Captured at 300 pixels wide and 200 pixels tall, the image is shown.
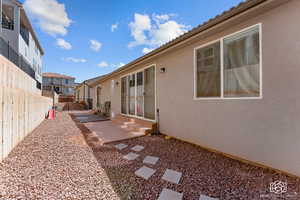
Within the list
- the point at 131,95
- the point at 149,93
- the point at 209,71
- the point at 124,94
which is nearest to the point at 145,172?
the point at 209,71

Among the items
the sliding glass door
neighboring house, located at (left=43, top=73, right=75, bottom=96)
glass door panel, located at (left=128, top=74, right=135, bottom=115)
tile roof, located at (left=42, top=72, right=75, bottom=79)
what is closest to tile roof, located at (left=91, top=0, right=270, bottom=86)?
the sliding glass door

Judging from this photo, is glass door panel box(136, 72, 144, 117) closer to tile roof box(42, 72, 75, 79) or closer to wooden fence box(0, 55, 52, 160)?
wooden fence box(0, 55, 52, 160)

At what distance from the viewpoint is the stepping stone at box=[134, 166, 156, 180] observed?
8.32 feet

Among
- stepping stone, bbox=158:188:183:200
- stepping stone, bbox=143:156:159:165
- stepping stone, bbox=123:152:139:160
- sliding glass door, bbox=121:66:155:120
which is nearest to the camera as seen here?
stepping stone, bbox=158:188:183:200

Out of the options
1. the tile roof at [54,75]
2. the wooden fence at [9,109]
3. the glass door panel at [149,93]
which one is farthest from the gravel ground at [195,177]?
the tile roof at [54,75]

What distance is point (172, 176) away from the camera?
98.9 inches

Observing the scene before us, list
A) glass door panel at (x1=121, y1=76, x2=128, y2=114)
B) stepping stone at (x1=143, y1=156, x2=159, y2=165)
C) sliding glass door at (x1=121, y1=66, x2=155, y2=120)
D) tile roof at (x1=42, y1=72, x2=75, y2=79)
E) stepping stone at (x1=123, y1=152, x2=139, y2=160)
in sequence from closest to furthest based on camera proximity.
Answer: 1. stepping stone at (x1=143, y1=156, x2=159, y2=165)
2. stepping stone at (x1=123, y1=152, x2=139, y2=160)
3. sliding glass door at (x1=121, y1=66, x2=155, y2=120)
4. glass door panel at (x1=121, y1=76, x2=128, y2=114)
5. tile roof at (x1=42, y1=72, x2=75, y2=79)

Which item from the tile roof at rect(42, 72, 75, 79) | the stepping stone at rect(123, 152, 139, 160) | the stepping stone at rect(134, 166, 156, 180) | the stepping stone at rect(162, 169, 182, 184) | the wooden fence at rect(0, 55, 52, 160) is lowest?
the stepping stone at rect(123, 152, 139, 160)

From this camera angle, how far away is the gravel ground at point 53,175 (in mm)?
2005

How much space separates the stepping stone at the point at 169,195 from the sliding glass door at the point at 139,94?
154 inches

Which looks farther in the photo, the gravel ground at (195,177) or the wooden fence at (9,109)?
the wooden fence at (9,109)

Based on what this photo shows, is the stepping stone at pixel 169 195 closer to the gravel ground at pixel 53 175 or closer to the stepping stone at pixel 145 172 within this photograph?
the stepping stone at pixel 145 172

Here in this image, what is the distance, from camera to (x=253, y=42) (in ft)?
9.60

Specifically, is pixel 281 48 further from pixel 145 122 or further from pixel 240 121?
pixel 145 122
